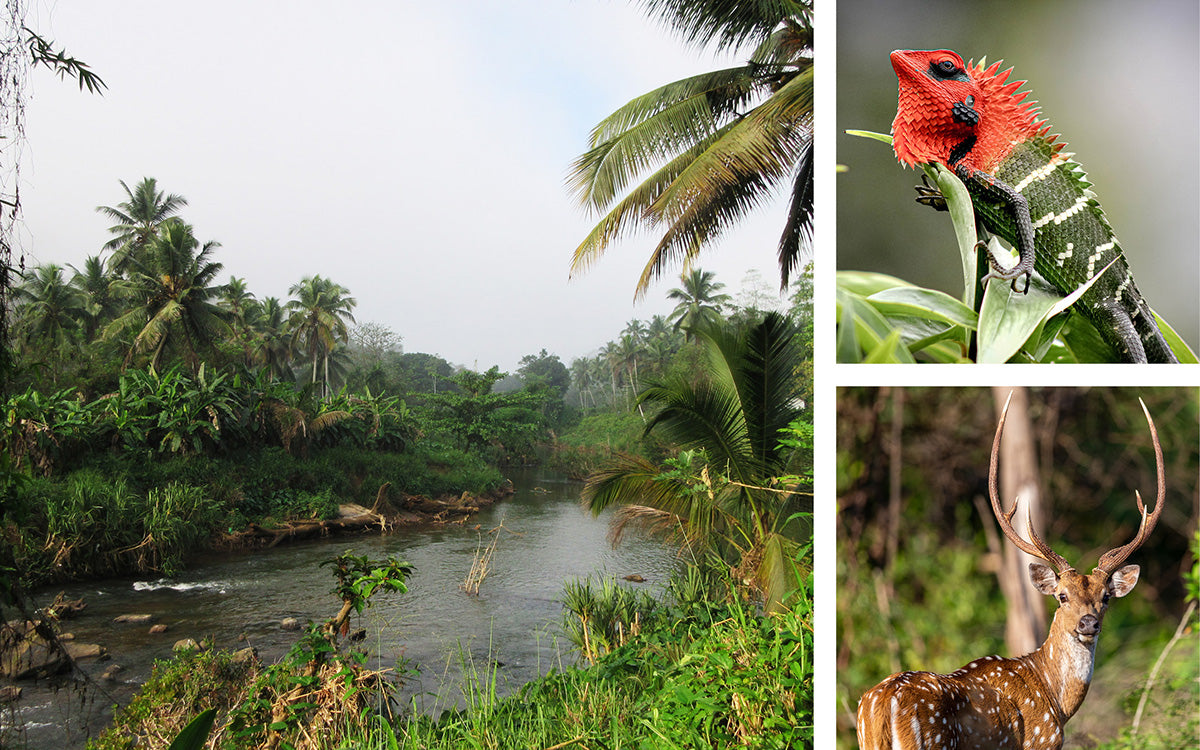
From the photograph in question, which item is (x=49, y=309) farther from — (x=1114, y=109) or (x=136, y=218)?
(x=1114, y=109)

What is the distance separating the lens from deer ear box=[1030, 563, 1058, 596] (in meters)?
0.81

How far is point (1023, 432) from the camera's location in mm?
807

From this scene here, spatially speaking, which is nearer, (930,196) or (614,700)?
(930,196)

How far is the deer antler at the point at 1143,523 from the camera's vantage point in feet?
2.55

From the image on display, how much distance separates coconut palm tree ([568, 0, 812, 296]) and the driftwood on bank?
131 centimetres

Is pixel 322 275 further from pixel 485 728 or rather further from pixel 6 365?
pixel 485 728

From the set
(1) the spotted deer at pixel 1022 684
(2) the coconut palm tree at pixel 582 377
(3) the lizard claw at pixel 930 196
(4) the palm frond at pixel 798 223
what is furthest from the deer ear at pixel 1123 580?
(2) the coconut palm tree at pixel 582 377

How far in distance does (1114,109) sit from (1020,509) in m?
0.52

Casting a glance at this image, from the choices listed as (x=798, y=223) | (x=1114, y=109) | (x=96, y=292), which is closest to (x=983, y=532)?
(x=1114, y=109)

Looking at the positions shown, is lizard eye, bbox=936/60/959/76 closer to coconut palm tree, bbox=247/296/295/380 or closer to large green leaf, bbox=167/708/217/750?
large green leaf, bbox=167/708/217/750

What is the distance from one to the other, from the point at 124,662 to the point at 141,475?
73 cm

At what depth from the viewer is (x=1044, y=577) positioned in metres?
0.81

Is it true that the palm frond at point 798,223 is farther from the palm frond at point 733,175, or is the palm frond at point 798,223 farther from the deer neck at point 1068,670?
the deer neck at point 1068,670

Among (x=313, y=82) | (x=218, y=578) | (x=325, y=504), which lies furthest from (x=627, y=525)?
(x=313, y=82)
